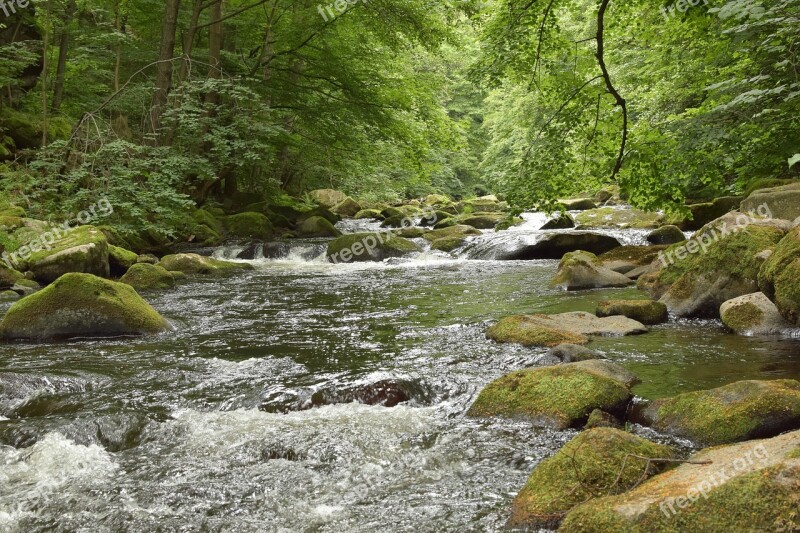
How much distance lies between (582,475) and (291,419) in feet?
8.23

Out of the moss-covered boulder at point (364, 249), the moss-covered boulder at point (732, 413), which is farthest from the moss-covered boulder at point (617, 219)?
the moss-covered boulder at point (732, 413)

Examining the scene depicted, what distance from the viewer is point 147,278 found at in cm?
1188

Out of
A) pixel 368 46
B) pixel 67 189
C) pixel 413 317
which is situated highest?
pixel 368 46

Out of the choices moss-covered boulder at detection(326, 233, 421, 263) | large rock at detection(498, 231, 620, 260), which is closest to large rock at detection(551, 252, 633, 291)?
large rock at detection(498, 231, 620, 260)

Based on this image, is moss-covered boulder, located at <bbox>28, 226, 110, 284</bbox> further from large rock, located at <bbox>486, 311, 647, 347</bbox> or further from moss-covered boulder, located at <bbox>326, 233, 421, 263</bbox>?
large rock, located at <bbox>486, 311, 647, 347</bbox>

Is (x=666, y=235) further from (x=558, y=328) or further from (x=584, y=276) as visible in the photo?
(x=558, y=328)

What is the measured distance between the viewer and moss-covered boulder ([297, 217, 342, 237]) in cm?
2164

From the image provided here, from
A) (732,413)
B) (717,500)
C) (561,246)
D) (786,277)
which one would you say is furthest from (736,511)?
(561,246)

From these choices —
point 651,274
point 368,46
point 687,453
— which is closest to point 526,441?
point 687,453

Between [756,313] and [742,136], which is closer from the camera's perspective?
[742,136]

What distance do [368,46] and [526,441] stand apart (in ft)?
48.1

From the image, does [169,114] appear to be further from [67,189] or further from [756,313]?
[756,313]

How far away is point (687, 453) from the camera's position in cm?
410

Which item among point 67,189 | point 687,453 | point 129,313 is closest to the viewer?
point 687,453
